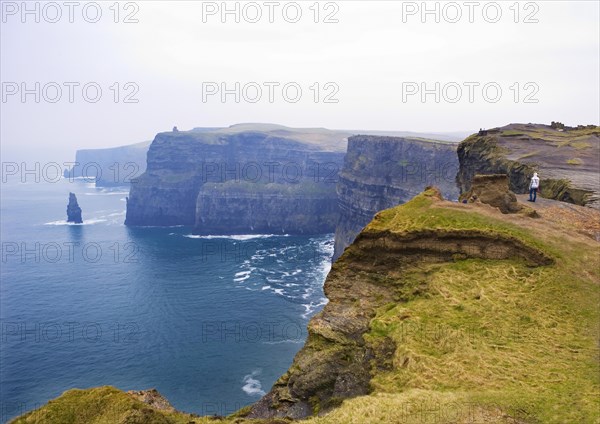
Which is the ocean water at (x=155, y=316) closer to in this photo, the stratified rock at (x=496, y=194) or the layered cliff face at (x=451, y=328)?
the layered cliff face at (x=451, y=328)

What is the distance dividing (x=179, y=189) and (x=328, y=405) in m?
189

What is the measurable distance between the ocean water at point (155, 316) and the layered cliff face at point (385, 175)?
718 inches

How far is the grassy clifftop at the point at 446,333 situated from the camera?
1433 cm

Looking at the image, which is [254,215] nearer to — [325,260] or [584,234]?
[325,260]

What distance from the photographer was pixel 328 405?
17.5 m

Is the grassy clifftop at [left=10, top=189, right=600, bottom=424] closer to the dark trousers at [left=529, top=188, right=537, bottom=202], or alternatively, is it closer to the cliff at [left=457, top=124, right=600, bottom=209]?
the dark trousers at [left=529, top=188, right=537, bottom=202]

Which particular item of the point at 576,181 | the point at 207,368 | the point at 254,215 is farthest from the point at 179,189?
the point at 576,181

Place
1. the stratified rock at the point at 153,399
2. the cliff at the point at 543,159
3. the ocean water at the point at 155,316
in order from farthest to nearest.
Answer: the ocean water at the point at 155,316 < the cliff at the point at 543,159 < the stratified rock at the point at 153,399

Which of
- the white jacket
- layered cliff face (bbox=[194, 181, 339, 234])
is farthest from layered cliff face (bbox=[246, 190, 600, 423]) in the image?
layered cliff face (bbox=[194, 181, 339, 234])

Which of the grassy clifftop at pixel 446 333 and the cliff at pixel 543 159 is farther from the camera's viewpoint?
the cliff at pixel 543 159

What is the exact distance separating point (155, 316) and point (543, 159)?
7382cm

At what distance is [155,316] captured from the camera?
85.4 metres

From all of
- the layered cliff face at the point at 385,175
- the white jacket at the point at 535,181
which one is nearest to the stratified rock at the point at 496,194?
the white jacket at the point at 535,181

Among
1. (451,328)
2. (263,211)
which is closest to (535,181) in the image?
(451,328)
